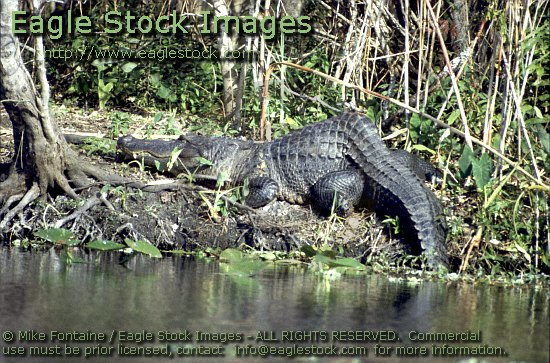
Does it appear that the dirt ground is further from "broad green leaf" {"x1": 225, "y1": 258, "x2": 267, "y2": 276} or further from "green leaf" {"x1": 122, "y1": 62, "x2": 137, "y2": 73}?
"green leaf" {"x1": 122, "y1": 62, "x2": 137, "y2": 73}

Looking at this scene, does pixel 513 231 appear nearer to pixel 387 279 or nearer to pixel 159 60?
pixel 387 279

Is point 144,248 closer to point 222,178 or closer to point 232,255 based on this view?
point 232,255

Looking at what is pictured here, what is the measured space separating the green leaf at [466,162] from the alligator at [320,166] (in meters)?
0.35

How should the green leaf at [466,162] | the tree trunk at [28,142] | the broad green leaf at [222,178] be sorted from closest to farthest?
1. the tree trunk at [28,142]
2. the green leaf at [466,162]
3. the broad green leaf at [222,178]

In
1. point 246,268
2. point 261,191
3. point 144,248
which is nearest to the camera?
point 246,268

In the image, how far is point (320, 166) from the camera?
8.90 metres

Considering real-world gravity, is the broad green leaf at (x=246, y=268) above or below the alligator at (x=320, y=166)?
below

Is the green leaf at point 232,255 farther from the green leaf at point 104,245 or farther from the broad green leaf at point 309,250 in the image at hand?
the green leaf at point 104,245

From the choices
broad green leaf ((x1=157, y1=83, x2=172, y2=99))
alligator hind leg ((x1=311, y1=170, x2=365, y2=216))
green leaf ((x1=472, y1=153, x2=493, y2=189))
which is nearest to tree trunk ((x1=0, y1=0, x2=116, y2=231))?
alligator hind leg ((x1=311, y1=170, x2=365, y2=216))

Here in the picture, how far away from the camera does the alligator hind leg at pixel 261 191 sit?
8.70 m

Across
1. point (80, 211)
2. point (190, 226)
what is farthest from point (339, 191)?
point (80, 211)

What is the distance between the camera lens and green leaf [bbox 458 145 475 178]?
305 inches

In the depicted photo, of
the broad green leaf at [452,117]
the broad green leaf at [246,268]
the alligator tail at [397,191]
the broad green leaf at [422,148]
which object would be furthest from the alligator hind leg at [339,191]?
the broad green leaf at [246,268]

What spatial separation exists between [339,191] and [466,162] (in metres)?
1.25
